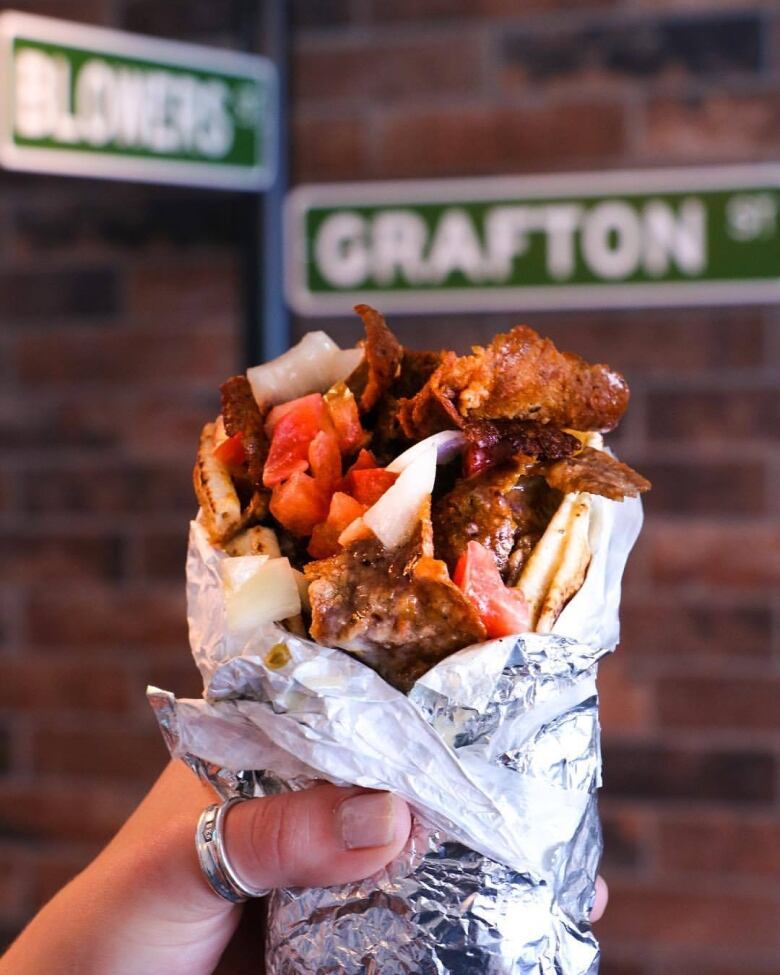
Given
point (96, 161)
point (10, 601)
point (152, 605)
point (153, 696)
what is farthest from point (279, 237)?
point (153, 696)

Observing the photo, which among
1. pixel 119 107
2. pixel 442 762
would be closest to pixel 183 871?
pixel 442 762

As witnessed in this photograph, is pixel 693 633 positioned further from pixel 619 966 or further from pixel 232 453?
pixel 232 453

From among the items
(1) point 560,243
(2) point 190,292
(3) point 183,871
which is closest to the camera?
(3) point 183,871

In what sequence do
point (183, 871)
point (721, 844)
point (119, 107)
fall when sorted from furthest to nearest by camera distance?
point (721, 844), point (119, 107), point (183, 871)

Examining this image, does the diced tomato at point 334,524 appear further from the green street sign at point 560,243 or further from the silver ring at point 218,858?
the green street sign at point 560,243

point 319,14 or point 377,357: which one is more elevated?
point 319,14

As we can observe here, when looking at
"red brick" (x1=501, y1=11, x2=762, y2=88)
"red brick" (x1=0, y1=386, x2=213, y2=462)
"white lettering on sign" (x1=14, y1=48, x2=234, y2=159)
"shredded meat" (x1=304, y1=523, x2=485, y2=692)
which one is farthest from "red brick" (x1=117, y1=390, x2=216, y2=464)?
"shredded meat" (x1=304, y1=523, x2=485, y2=692)

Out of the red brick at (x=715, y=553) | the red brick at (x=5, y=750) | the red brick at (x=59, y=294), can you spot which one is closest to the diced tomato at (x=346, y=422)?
the red brick at (x=715, y=553)
